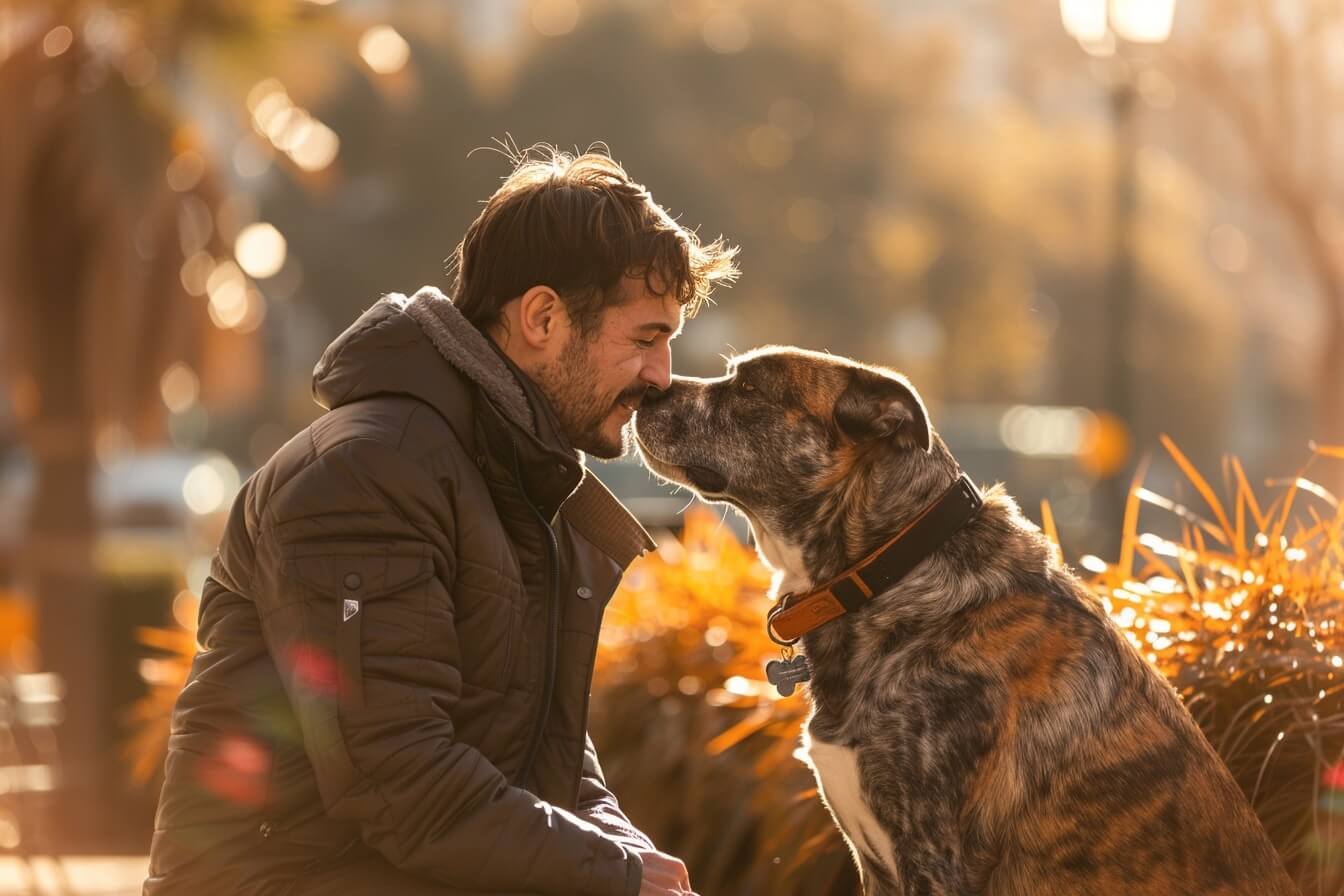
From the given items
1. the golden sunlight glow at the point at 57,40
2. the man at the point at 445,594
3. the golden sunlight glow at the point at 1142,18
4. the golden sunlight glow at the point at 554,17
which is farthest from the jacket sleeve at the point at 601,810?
the golden sunlight glow at the point at 554,17

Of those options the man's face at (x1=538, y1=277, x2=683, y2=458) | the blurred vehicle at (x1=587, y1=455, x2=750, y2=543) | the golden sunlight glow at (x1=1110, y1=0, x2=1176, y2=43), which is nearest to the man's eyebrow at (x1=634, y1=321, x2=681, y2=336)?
the man's face at (x1=538, y1=277, x2=683, y2=458)

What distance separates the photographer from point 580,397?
3.80 m

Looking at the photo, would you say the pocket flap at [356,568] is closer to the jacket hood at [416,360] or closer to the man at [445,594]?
the man at [445,594]

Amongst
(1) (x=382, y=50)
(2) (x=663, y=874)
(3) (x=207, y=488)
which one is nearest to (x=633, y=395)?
(2) (x=663, y=874)

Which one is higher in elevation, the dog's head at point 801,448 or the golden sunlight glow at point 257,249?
the dog's head at point 801,448

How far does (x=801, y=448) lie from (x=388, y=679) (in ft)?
4.93

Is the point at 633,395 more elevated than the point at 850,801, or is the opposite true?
the point at 633,395

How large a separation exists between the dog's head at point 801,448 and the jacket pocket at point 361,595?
124cm

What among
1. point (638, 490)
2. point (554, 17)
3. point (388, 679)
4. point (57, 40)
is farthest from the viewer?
point (554, 17)

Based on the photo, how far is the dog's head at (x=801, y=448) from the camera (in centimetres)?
407

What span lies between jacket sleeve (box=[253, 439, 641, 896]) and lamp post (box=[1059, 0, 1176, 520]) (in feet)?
43.9

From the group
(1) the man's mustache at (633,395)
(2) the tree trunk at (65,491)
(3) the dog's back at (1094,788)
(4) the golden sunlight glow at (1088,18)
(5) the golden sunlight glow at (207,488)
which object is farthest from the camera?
(5) the golden sunlight glow at (207,488)

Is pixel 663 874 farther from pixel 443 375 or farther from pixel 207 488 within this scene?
pixel 207 488

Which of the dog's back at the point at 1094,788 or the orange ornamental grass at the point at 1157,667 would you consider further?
the orange ornamental grass at the point at 1157,667
